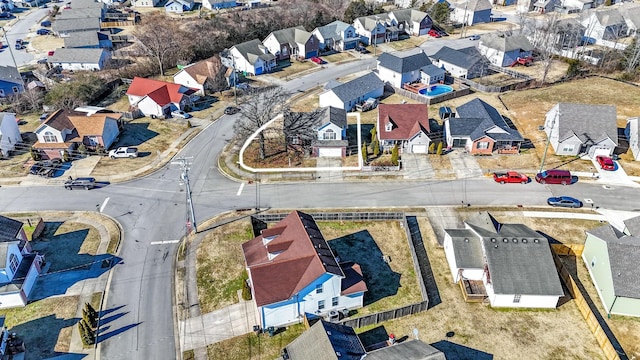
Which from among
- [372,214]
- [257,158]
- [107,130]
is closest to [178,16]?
[107,130]

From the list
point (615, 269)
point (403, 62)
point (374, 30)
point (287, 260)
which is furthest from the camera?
point (374, 30)

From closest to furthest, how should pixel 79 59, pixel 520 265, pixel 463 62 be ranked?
pixel 520 265 → pixel 463 62 → pixel 79 59

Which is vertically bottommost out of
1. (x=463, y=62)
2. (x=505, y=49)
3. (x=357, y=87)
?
(x=357, y=87)

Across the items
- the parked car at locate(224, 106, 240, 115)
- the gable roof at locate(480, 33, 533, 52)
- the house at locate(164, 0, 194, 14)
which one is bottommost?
the parked car at locate(224, 106, 240, 115)

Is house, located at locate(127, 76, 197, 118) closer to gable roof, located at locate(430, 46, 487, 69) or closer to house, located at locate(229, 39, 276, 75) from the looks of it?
house, located at locate(229, 39, 276, 75)

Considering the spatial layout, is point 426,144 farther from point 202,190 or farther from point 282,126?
point 202,190

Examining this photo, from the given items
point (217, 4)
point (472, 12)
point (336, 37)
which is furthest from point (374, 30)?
point (217, 4)

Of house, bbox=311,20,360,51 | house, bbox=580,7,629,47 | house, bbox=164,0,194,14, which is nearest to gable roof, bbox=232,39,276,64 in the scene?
house, bbox=311,20,360,51

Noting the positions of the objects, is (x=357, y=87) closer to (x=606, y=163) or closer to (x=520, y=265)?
(x=606, y=163)
